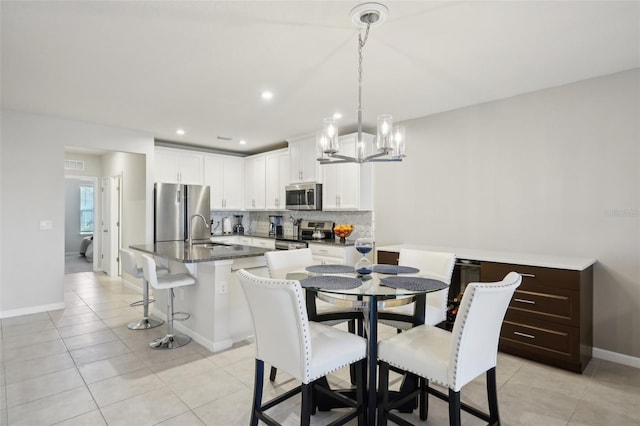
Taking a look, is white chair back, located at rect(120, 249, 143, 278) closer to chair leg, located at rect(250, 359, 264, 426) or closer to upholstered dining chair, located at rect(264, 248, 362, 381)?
upholstered dining chair, located at rect(264, 248, 362, 381)

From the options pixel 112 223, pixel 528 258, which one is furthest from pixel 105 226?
pixel 528 258

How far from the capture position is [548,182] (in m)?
3.38

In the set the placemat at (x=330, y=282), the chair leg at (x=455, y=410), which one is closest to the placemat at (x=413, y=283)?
the placemat at (x=330, y=282)

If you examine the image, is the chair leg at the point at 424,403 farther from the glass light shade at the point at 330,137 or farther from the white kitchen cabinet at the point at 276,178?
the white kitchen cabinet at the point at 276,178

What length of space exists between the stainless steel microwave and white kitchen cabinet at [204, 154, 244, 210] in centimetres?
141

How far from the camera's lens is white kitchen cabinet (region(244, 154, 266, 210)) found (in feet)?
20.8

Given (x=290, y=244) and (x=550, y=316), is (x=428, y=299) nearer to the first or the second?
(x=550, y=316)

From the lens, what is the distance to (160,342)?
327 cm

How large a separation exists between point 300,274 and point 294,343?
0.72 m

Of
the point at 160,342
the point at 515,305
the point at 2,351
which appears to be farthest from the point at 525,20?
the point at 2,351

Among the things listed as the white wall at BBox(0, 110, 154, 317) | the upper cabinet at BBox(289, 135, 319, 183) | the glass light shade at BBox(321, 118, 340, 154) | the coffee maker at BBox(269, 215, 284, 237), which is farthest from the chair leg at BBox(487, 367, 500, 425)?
the white wall at BBox(0, 110, 154, 317)

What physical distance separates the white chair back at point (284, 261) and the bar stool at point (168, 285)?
1.04 m

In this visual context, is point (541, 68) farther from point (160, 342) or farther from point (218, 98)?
point (160, 342)

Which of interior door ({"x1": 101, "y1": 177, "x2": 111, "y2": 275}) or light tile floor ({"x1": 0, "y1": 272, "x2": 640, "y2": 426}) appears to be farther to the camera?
interior door ({"x1": 101, "y1": 177, "x2": 111, "y2": 275})
